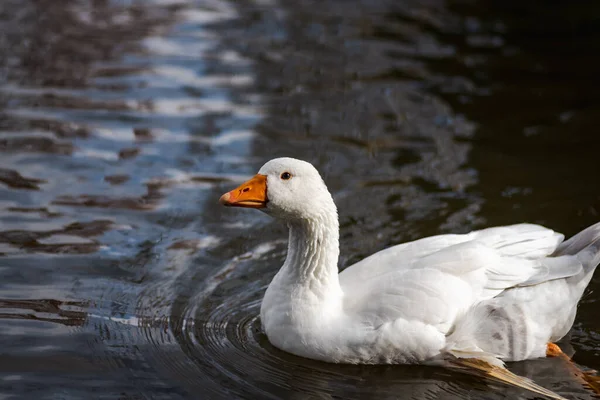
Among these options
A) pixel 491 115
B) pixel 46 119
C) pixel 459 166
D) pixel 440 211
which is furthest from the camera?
pixel 491 115

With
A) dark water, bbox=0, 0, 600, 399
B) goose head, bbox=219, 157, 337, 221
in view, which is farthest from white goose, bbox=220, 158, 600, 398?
dark water, bbox=0, 0, 600, 399

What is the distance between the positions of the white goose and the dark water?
0.58ft

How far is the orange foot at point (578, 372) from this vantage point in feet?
19.1

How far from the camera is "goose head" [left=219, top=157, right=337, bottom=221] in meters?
5.95

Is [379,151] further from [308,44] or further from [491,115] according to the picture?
[308,44]

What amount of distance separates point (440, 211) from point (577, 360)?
2649mm

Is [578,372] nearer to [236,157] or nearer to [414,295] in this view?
[414,295]

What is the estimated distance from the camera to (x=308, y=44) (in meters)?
14.5

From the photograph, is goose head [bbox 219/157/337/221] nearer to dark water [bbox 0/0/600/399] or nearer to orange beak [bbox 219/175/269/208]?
orange beak [bbox 219/175/269/208]

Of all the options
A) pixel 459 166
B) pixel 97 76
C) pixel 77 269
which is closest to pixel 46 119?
pixel 97 76

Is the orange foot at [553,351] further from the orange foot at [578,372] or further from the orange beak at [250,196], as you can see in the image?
the orange beak at [250,196]

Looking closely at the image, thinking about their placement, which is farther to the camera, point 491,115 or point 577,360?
point 491,115

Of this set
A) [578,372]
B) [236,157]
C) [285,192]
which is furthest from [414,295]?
[236,157]

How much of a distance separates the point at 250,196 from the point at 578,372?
2.57 m
